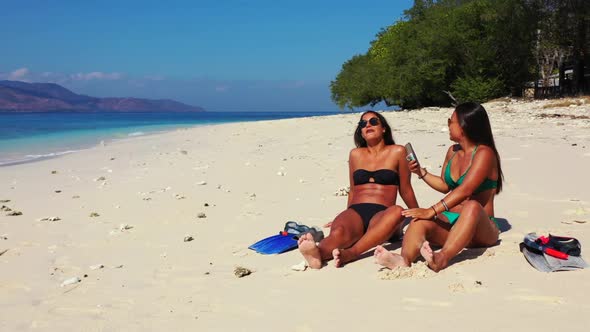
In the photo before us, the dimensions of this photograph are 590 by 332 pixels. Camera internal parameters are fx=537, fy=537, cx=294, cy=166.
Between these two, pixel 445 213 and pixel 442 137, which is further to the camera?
pixel 442 137

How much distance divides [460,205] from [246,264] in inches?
77.9

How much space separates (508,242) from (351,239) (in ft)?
4.75

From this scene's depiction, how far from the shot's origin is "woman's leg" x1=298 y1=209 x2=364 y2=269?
4.45 meters

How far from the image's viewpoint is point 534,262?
4.16 metres

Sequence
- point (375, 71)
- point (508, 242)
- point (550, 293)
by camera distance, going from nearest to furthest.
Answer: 1. point (550, 293)
2. point (508, 242)
3. point (375, 71)

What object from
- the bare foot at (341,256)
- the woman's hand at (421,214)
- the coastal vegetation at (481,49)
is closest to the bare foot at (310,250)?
the bare foot at (341,256)

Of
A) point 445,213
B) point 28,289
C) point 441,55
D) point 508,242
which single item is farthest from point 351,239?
point 441,55

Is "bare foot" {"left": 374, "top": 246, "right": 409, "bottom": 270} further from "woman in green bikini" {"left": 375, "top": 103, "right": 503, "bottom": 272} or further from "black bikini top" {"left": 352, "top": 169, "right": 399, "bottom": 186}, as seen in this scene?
"black bikini top" {"left": 352, "top": 169, "right": 399, "bottom": 186}

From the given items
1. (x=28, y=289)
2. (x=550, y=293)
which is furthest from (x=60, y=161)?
(x=550, y=293)

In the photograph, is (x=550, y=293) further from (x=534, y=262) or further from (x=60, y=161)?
(x=60, y=161)

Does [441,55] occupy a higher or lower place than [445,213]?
higher

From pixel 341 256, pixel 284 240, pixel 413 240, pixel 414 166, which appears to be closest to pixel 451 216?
pixel 413 240

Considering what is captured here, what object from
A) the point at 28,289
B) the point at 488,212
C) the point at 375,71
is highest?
the point at 375,71

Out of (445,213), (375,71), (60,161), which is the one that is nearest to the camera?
(445,213)
